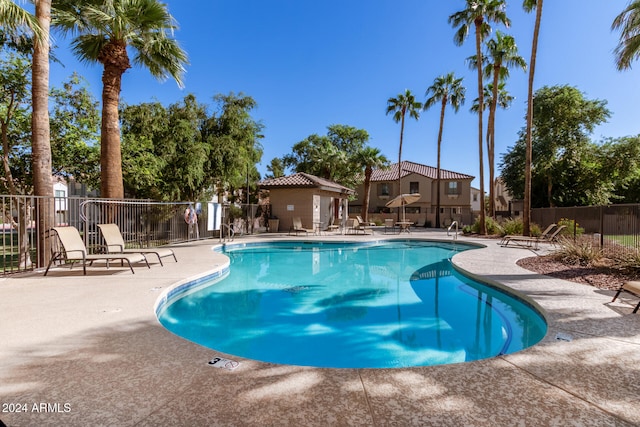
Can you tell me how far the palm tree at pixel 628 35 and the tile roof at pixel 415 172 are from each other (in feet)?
86.5

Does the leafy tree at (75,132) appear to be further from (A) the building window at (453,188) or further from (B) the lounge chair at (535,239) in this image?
(A) the building window at (453,188)

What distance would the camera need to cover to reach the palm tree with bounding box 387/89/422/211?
31.9 meters

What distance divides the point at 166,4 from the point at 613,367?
1382 cm

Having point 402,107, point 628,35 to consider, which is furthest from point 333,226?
point 402,107

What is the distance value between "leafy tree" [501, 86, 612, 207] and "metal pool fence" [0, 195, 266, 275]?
79.3ft

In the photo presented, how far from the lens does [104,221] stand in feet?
35.5

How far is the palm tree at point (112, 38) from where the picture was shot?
9.99 m

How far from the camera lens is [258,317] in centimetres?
610

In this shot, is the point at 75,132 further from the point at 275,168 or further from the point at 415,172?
the point at 275,168

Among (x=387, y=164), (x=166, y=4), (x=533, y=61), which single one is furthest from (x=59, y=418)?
(x=387, y=164)

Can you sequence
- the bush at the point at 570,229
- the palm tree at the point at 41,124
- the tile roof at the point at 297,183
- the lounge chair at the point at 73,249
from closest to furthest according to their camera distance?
the lounge chair at the point at 73,249 → the palm tree at the point at 41,124 → the bush at the point at 570,229 → the tile roof at the point at 297,183

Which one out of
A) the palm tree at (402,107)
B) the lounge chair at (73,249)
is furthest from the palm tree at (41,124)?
the palm tree at (402,107)

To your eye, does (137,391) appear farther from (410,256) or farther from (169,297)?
(410,256)

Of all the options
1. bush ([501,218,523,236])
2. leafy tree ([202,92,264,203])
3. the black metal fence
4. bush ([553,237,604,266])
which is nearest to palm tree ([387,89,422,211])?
bush ([501,218,523,236])
